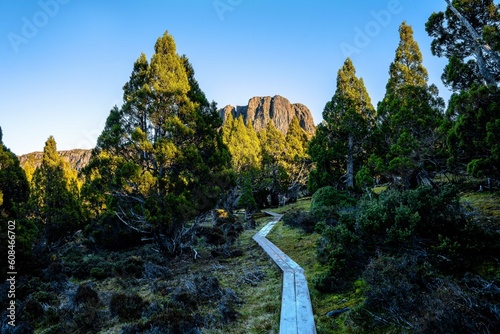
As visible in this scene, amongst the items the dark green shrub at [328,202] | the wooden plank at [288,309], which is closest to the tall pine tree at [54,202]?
the dark green shrub at [328,202]

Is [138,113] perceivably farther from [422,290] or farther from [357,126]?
[357,126]

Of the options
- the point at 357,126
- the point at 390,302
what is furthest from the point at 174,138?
Result: the point at 357,126

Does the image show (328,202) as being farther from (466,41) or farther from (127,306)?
(127,306)

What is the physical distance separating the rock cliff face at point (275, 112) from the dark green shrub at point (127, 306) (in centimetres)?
12058

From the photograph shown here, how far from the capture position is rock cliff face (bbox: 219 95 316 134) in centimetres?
12938

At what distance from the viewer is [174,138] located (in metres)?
12.3

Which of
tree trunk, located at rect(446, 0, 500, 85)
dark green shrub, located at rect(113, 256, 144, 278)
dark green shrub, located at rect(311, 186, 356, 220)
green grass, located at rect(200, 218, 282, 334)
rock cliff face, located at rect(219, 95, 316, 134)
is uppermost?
rock cliff face, located at rect(219, 95, 316, 134)

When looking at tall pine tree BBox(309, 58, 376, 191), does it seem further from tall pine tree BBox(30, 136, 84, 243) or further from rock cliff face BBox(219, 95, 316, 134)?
rock cliff face BBox(219, 95, 316, 134)

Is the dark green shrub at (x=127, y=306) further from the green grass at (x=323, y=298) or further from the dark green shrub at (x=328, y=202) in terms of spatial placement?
the dark green shrub at (x=328, y=202)

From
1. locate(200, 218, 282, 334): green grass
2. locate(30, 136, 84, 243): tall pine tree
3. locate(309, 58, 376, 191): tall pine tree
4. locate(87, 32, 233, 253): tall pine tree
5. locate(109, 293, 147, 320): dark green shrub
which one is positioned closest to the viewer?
locate(200, 218, 282, 334): green grass

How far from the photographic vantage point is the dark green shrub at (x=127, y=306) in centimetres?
641

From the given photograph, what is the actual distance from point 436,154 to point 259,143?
31.0 meters

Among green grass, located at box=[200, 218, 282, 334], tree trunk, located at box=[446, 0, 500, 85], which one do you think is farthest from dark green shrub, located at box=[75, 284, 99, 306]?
tree trunk, located at box=[446, 0, 500, 85]

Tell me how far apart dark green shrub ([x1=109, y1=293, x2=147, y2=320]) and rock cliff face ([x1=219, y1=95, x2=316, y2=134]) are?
12058cm
